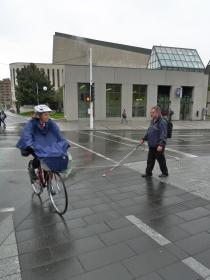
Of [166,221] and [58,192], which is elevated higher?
[58,192]

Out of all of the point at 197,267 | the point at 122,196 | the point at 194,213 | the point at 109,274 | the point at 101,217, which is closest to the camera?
the point at 109,274

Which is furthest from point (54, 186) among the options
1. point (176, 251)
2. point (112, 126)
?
point (112, 126)

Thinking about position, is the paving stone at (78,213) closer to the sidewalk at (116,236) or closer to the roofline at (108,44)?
the sidewalk at (116,236)

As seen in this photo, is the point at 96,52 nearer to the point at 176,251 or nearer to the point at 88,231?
the point at 88,231

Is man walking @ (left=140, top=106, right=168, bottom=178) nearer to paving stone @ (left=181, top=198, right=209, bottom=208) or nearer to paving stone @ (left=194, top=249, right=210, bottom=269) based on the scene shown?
paving stone @ (left=181, top=198, right=209, bottom=208)

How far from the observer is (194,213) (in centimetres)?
430

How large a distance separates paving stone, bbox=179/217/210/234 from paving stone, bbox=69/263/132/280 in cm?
131

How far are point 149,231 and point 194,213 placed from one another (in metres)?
1.02

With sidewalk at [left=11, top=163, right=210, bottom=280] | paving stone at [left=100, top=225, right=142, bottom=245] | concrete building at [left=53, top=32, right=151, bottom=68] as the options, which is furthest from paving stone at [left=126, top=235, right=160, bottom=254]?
concrete building at [left=53, top=32, right=151, bottom=68]

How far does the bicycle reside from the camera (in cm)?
434

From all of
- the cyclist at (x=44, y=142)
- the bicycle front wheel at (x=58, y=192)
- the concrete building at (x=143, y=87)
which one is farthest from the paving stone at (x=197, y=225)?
the concrete building at (x=143, y=87)

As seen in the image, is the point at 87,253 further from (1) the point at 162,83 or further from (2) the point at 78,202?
(1) the point at 162,83

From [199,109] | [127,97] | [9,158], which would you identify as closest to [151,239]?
[9,158]

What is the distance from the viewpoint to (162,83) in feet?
113
